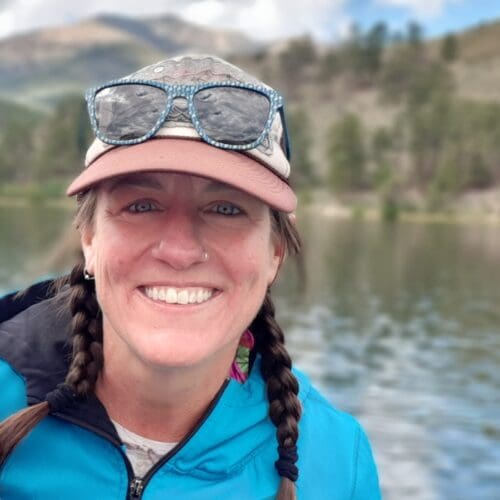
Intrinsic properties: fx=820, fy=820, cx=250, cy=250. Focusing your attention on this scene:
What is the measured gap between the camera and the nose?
1960mm

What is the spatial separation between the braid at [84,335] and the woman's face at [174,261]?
0.44 ft

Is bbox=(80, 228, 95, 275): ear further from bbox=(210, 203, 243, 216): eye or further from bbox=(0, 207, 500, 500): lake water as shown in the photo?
bbox=(0, 207, 500, 500): lake water

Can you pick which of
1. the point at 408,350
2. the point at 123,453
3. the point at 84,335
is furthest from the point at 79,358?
the point at 408,350

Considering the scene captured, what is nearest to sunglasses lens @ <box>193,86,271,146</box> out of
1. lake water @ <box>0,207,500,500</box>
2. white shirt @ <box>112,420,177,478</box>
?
white shirt @ <box>112,420,177,478</box>

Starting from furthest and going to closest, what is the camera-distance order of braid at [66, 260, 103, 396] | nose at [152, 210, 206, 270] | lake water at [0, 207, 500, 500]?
1. lake water at [0, 207, 500, 500]
2. braid at [66, 260, 103, 396]
3. nose at [152, 210, 206, 270]

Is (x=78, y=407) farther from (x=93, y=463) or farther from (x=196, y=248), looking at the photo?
(x=196, y=248)

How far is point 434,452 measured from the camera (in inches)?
401

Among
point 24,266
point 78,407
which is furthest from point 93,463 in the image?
point 24,266

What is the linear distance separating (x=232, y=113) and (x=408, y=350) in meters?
15.5

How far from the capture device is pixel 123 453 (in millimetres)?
2043

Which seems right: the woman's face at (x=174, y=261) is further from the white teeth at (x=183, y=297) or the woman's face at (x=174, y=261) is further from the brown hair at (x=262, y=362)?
the brown hair at (x=262, y=362)

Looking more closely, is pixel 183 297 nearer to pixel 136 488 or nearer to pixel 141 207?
pixel 141 207

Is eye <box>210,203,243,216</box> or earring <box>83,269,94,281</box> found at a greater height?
eye <box>210,203,243,216</box>

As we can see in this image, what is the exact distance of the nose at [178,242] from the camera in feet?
6.43
